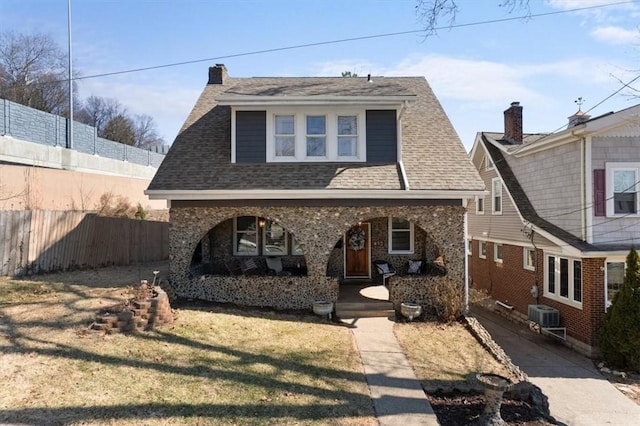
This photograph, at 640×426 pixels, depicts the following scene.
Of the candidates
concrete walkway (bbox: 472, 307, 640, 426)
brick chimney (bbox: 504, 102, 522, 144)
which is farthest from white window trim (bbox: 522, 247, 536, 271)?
brick chimney (bbox: 504, 102, 522, 144)

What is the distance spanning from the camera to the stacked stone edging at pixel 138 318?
25.0ft

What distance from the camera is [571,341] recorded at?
1249 centimetres

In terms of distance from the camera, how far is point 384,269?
13172 mm

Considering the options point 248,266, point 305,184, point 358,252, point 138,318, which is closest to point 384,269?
point 358,252

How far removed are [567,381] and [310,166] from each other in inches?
323

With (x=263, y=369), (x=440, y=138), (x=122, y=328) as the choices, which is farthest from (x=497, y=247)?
(x=122, y=328)

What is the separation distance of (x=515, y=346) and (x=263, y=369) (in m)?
8.75

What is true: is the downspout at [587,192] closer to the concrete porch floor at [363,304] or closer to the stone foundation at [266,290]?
the concrete porch floor at [363,304]

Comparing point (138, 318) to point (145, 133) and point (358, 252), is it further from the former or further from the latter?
point (145, 133)

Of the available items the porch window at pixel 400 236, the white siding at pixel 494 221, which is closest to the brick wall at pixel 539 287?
the white siding at pixel 494 221

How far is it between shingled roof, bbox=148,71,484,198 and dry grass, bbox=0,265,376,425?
3635 mm

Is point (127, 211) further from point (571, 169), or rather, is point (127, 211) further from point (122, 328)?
point (571, 169)

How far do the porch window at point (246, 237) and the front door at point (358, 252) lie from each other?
2955 millimetres

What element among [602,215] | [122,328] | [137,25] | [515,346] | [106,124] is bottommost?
[515,346]
